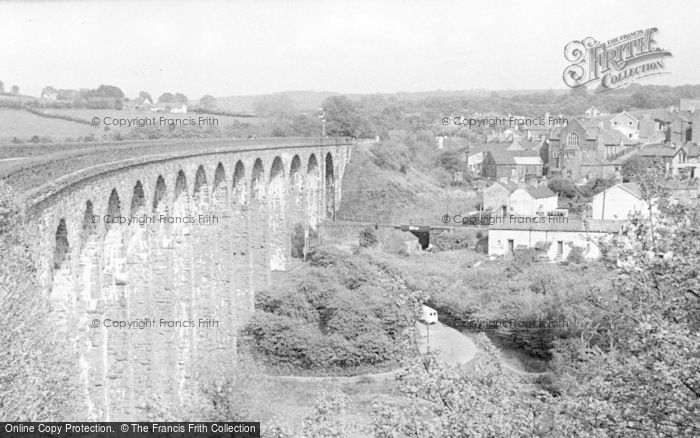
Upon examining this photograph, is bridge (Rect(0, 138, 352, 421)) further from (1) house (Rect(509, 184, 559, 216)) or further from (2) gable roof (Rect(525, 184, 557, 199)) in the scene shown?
(2) gable roof (Rect(525, 184, 557, 199))

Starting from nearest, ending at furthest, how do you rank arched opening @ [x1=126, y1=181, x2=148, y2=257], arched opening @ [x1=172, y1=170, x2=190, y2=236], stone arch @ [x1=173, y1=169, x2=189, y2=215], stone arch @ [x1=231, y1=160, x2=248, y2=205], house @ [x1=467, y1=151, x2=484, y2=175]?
arched opening @ [x1=126, y1=181, x2=148, y2=257], arched opening @ [x1=172, y1=170, x2=190, y2=236], stone arch @ [x1=173, y1=169, x2=189, y2=215], stone arch @ [x1=231, y1=160, x2=248, y2=205], house @ [x1=467, y1=151, x2=484, y2=175]

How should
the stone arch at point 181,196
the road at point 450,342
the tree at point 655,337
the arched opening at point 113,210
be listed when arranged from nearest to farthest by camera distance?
the tree at point 655,337 → the arched opening at point 113,210 → the stone arch at point 181,196 → the road at point 450,342

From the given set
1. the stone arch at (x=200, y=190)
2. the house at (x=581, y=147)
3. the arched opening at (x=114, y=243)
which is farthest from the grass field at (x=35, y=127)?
the house at (x=581, y=147)

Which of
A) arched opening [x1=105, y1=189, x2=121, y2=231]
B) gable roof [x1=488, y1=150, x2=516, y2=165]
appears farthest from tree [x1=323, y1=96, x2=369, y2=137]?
arched opening [x1=105, y1=189, x2=121, y2=231]

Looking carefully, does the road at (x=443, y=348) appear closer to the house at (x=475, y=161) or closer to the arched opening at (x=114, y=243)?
the arched opening at (x=114, y=243)

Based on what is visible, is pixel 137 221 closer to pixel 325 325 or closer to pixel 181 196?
pixel 181 196

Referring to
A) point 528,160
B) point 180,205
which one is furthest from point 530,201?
point 180,205

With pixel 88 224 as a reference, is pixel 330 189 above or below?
below
